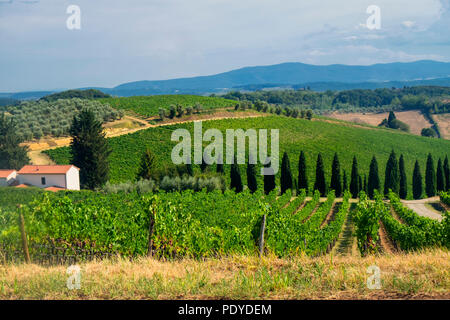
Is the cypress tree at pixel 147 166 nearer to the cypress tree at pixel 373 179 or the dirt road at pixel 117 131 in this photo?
the dirt road at pixel 117 131

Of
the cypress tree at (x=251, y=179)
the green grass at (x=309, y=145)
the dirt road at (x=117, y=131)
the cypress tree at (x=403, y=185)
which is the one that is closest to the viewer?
the cypress tree at (x=251, y=179)

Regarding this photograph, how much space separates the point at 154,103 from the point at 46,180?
49.7m

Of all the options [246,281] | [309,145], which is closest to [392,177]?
[309,145]

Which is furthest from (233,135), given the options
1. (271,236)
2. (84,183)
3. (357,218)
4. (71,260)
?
(71,260)

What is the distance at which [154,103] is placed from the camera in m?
85.2

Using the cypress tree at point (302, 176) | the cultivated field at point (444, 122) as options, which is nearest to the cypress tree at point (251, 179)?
the cypress tree at point (302, 176)

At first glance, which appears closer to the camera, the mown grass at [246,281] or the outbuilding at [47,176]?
the mown grass at [246,281]

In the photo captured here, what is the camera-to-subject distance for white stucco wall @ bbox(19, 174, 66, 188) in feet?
121

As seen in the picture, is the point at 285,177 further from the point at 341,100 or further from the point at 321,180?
the point at 341,100

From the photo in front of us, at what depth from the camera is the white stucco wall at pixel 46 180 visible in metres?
36.8

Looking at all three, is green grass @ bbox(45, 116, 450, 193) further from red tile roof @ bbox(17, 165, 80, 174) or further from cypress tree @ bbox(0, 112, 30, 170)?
red tile roof @ bbox(17, 165, 80, 174)

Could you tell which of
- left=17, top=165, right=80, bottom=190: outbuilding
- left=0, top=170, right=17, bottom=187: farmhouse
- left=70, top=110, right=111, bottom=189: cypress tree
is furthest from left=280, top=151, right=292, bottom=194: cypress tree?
left=0, top=170, right=17, bottom=187: farmhouse
